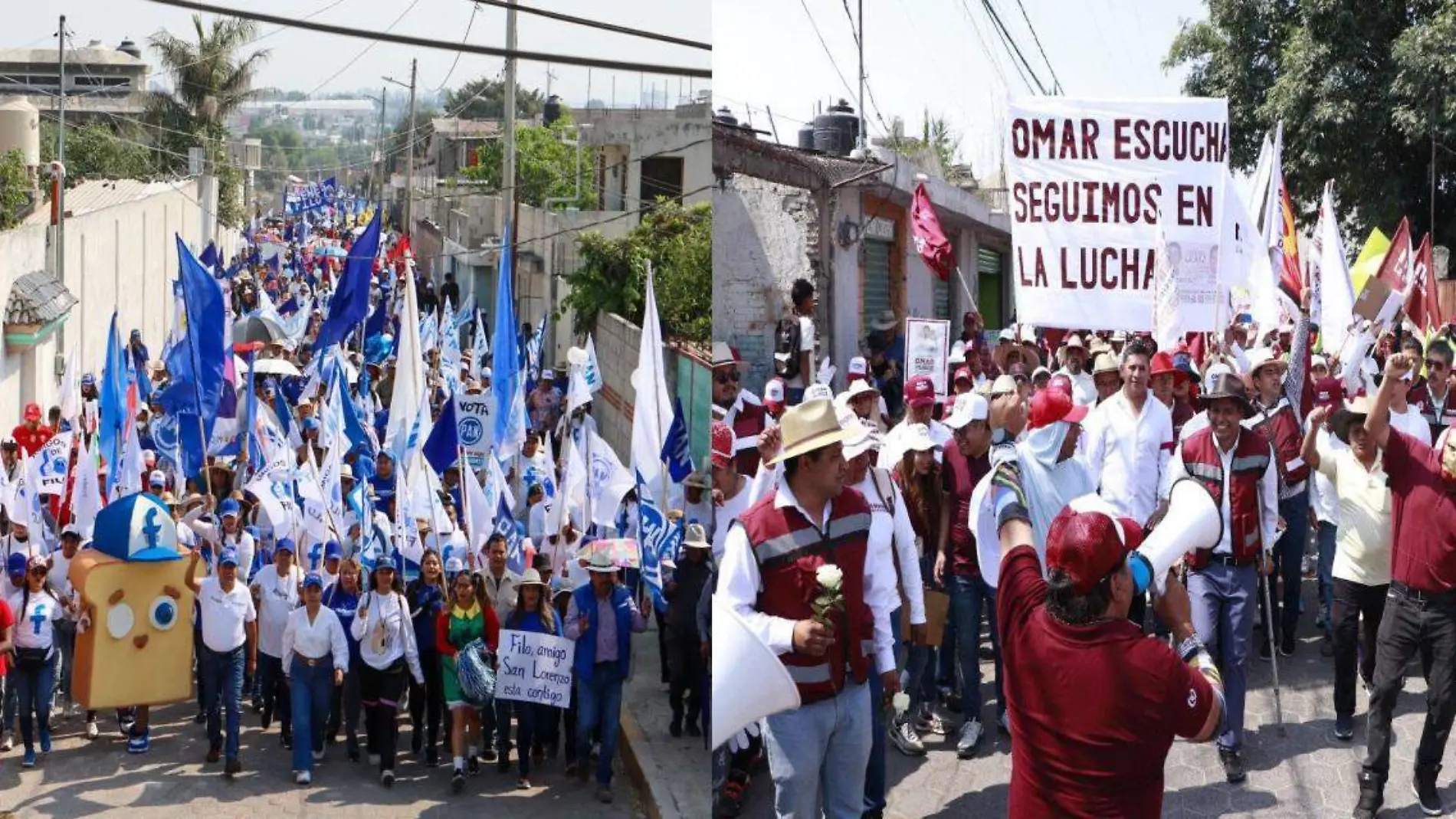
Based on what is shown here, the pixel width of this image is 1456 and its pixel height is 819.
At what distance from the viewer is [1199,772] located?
3764 mm

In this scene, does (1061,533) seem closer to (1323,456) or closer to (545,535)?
(1323,456)

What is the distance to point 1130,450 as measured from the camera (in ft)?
13.9

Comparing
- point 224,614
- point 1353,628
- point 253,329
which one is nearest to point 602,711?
point 224,614

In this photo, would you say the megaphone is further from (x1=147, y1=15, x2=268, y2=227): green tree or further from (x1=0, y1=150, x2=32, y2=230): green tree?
(x1=0, y1=150, x2=32, y2=230): green tree

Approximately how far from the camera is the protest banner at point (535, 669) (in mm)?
5566

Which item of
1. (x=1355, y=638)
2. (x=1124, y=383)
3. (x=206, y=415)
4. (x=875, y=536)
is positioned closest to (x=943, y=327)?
(x=875, y=536)

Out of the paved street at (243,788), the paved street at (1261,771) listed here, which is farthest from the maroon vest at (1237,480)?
the paved street at (243,788)

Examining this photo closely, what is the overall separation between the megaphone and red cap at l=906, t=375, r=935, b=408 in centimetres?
94

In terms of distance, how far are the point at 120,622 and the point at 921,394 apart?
8.63 ft

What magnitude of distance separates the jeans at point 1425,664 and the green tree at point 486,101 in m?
2.98

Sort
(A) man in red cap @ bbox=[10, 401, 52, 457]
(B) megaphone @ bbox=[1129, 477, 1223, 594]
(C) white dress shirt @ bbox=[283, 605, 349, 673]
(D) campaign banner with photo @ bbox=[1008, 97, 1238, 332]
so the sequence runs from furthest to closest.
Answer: (A) man in red cap @ bbox=[10, 401, 52, 457] < (C) white dress shirt @ bbox=[283, 605, 349, 673] < (D) campaign banner with photo @ bbox=[1008, 97, 1238, 332] < (B) megaphone @ bbox=[1129, 477, 1223, 594]

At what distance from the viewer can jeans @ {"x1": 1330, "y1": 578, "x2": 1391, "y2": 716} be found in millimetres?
4504

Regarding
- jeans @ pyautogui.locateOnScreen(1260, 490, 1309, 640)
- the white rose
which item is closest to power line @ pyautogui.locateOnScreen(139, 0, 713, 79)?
the white rose

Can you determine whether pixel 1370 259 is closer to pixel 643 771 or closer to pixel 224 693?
pixel 643 771
